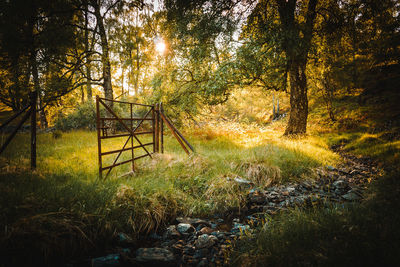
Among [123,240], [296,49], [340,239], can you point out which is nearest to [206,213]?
[123,240]

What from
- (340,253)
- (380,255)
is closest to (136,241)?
(340,253)

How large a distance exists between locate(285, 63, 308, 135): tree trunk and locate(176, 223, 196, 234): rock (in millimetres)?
7992

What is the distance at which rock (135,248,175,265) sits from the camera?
2.05 m

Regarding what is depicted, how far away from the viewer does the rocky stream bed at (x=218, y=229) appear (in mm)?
2086

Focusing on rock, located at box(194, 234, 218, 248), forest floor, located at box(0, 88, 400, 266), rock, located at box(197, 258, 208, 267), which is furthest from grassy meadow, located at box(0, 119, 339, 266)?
rock, located at box(197, 258, 208, 267)

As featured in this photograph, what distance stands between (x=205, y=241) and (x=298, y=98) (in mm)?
8708

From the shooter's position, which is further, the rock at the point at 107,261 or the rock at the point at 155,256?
the rock at the point at 155,256

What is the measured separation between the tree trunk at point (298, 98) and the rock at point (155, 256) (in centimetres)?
865

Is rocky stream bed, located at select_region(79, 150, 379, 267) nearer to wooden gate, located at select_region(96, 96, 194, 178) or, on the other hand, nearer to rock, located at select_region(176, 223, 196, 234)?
rock, located at select_region(176, 223, 196, 234)

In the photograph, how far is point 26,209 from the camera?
2139 mm

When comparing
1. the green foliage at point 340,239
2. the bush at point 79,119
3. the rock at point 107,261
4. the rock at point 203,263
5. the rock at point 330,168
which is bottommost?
the rock at point 203,263

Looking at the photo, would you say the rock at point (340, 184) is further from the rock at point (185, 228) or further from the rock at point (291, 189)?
the rock at point (185, 228)

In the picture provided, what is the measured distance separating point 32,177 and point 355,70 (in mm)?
18079

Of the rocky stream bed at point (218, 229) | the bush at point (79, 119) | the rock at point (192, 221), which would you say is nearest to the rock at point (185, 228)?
the rocky stream bed at point (218, 229)
